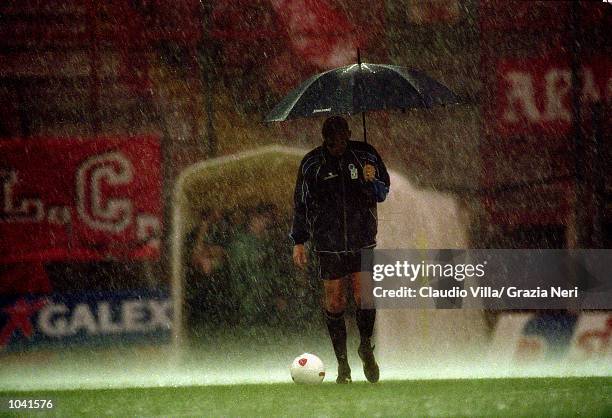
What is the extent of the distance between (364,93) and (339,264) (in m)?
1.62

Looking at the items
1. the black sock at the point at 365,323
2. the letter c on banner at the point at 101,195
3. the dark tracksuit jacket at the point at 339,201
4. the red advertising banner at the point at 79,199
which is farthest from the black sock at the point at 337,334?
the letter c on banner at the point at 101,195

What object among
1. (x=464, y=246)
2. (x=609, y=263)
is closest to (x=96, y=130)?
(x=464, y=246)

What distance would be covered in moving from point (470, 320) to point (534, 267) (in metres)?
0.73

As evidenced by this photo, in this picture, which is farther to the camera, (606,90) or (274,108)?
(606,90)

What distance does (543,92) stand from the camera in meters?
10.2

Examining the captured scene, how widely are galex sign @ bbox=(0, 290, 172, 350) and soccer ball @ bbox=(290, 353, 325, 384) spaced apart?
128cm

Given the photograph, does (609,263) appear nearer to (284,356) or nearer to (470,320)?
(470,320)

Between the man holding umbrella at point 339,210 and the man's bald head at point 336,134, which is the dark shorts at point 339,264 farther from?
the man's bald head at point 336,134

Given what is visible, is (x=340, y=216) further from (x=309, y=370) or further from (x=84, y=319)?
(x=84, y=319)

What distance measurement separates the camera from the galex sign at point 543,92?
10.2m

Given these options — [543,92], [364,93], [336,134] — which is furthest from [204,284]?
[543,92]

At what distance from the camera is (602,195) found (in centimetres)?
1027

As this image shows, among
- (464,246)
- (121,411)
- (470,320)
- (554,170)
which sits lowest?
(121,411)

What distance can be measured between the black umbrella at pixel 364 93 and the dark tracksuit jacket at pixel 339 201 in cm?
76
